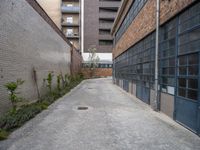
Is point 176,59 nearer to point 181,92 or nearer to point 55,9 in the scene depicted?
point 181,92

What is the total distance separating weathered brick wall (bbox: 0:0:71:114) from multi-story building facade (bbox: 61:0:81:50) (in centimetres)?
2899

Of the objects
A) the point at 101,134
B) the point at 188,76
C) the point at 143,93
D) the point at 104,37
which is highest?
the point at 104,37

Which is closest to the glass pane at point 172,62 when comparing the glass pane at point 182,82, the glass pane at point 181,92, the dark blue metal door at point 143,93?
the glass pane at point 182,82

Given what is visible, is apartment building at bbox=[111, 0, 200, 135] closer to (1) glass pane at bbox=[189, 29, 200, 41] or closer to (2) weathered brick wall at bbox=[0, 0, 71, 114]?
(1) glass pane at bbox=[189, 29, 200, 41]

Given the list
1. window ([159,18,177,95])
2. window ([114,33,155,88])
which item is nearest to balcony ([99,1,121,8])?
window ([114,33,155,88])

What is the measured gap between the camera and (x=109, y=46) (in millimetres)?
44094

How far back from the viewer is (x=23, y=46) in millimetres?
7645

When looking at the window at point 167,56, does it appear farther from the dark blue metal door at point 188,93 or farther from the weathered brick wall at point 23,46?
the weathered brick wall at point 23,46

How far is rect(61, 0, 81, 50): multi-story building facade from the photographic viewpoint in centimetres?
3878

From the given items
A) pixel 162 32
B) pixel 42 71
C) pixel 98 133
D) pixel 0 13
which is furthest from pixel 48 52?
pixel 98 133

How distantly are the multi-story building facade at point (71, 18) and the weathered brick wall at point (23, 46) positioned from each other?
29.0 meters

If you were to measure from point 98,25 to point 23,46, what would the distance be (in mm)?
37316

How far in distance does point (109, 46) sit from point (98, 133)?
39859 mm

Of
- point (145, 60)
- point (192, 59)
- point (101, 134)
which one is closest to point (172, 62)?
point (192, 59)
